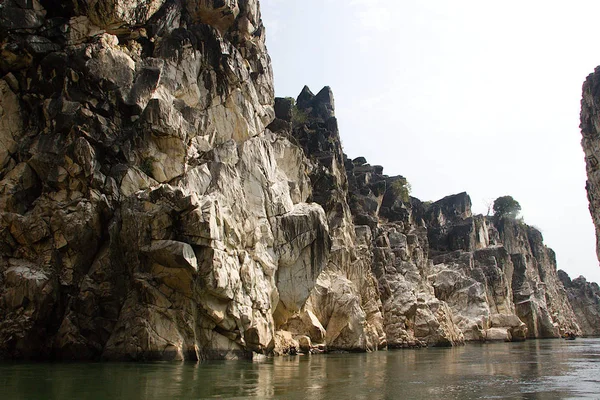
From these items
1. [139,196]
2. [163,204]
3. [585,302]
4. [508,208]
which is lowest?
[585,302]

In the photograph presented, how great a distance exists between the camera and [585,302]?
121 m

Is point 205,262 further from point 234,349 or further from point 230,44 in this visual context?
point 230,44

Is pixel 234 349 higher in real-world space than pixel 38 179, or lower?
lower

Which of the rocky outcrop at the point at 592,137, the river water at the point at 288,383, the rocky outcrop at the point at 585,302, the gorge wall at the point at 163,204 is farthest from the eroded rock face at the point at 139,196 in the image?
the rocky outcrop at the point at 585,302

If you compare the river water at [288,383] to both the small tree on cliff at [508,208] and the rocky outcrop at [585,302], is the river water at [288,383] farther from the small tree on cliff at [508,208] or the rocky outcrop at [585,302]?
the rocky outcrop at [585,302]

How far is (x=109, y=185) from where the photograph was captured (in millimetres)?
30734

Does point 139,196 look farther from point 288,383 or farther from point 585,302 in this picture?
point 585,302

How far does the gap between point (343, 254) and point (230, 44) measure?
2236 cm

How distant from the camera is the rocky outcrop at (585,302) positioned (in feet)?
384

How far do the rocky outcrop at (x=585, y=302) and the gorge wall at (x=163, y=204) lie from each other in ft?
275

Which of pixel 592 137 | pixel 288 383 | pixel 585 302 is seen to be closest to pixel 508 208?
pixel 585 302

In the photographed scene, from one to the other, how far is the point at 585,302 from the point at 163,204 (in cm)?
12337

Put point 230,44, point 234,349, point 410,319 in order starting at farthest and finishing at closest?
point 410,319, point 230,44, point 234,349

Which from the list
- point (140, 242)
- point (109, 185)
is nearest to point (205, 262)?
point (140, 242)
